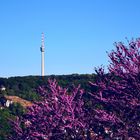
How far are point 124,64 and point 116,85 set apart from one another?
80 cm

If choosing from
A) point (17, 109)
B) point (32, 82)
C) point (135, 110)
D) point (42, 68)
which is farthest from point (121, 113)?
point (42, 68)

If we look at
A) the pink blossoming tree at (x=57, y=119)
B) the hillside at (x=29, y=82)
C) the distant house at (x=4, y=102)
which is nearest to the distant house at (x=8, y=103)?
the distant house at (x=4, y=102)

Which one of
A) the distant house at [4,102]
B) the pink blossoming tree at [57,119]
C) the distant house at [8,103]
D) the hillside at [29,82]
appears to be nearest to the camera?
the pink blossoming tree at [57,119]

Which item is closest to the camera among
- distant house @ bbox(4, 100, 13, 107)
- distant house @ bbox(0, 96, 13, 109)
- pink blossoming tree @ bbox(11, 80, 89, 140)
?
pink blossoming tree @ bbox(11, 80, 89, 140)

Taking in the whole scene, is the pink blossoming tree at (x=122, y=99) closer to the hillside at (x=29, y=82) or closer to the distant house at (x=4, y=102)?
the distant house at (x=4, y=102)

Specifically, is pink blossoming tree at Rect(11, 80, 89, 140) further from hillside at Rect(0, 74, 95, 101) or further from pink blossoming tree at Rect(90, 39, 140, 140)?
hillside at Rect(0, 74, 95, 101)

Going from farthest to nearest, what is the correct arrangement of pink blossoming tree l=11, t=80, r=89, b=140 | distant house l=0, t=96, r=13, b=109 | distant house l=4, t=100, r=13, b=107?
distant house l=0, t=96, r=13, b=109
distant house l=4, t=100, r=13, b=107
pink blossoming tree l=11, t=80, r=89, b=140

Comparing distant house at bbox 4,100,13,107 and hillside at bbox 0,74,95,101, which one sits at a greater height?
hillside at bbox 0,74,95,101

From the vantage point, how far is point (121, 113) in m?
12.1

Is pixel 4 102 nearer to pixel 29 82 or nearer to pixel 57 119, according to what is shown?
pixel 29 82

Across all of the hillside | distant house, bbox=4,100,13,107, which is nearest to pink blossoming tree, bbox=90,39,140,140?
distant house, bbox=4,100,13,107

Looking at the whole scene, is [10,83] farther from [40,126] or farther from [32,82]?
[40,126]

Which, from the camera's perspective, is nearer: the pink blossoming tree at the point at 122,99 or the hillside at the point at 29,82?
the pink blossoming tree at the point at 122,99

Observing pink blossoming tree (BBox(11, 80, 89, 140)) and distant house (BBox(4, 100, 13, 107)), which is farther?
distant house (BBox(4, 100, 13, 107))
